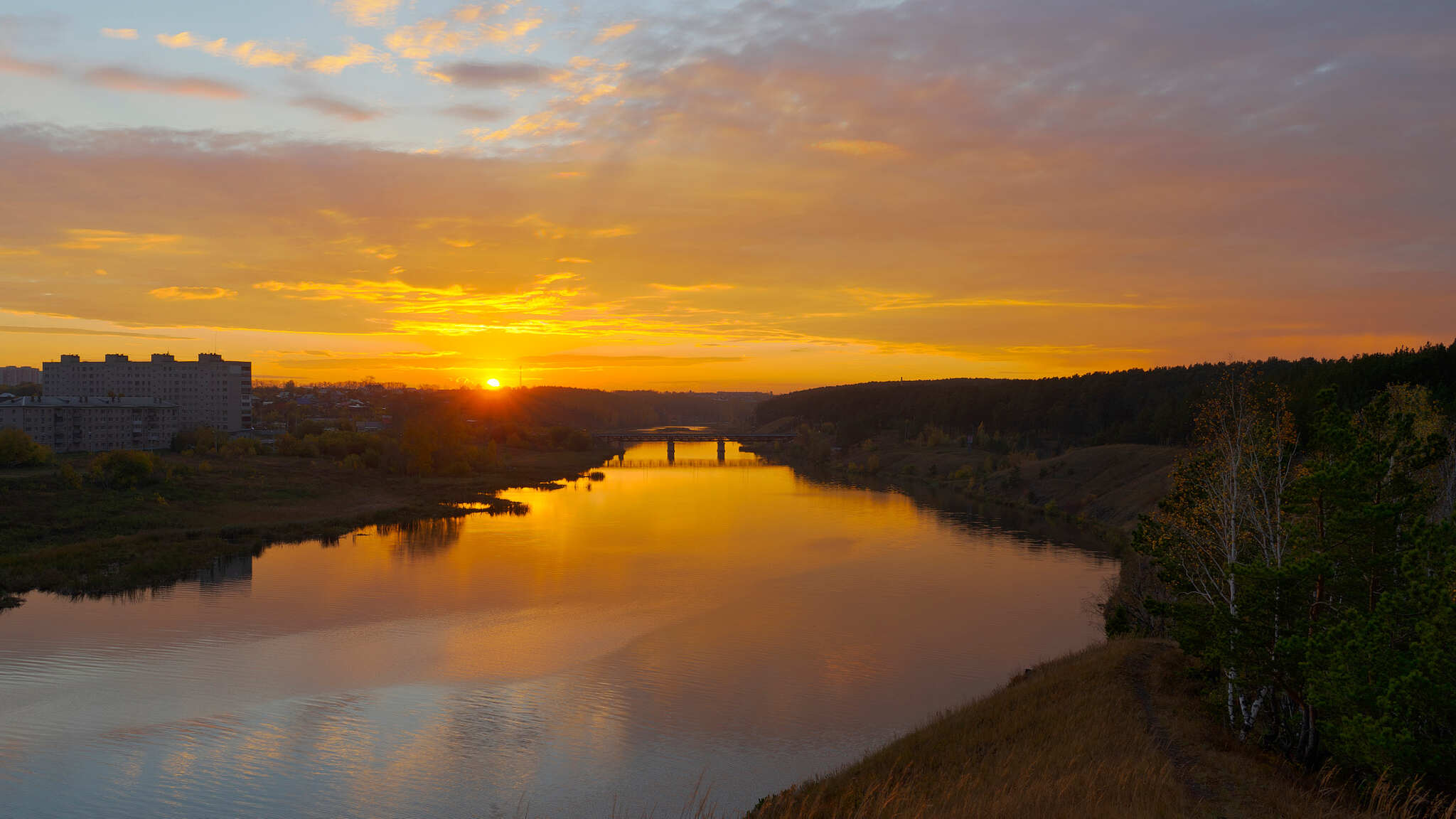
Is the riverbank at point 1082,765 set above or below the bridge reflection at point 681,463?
above

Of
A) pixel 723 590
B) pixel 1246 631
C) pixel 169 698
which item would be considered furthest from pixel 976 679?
pixel 169 698

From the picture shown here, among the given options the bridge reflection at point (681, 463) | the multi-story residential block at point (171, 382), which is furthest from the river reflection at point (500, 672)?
the multi-story residential block at point (171, 382)

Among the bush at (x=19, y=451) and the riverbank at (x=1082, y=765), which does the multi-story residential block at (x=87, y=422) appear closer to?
the bush at (x=19, y=451)

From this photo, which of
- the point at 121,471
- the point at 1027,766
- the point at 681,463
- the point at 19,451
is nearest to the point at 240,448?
the point at 19,451

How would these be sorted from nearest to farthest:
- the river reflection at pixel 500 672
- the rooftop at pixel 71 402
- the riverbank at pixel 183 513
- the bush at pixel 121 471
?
the river reflection at pixel 500 672, the riverbank at pixel 183 513, the bush at pixel 121 471, the rooftop at pixel 71 402

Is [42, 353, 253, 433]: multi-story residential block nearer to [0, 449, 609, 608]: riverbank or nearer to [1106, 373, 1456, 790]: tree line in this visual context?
[0, 449, 609, 608]: riverbank

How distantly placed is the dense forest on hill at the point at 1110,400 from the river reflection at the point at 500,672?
49.0 ft

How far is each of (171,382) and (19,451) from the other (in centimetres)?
7019

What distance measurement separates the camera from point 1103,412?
120812mm

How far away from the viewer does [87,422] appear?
320ft

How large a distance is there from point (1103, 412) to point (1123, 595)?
93.0 metres

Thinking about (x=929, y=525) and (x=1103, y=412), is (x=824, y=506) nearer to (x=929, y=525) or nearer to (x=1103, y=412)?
(x=929, y=525)

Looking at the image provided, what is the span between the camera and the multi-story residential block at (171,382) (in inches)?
5202

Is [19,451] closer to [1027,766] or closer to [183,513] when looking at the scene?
[183,513]
